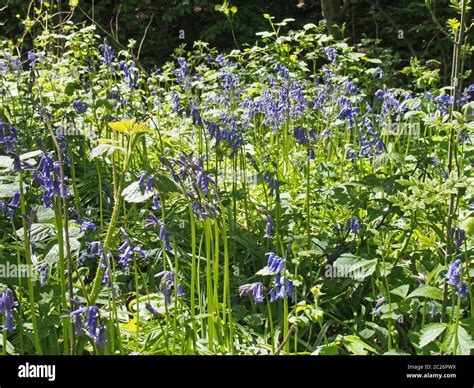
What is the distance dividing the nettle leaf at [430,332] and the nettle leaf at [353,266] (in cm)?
28

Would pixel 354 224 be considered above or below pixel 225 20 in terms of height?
below

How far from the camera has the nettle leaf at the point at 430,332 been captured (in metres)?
2.43

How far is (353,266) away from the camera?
9.12 feet

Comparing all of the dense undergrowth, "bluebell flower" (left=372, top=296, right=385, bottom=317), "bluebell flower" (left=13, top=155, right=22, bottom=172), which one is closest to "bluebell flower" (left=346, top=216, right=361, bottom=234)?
the dense undergrowth

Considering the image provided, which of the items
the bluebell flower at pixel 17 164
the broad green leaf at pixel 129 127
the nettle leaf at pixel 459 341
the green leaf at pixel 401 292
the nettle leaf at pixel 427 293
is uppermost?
the broad green leaf at pixel 129 127

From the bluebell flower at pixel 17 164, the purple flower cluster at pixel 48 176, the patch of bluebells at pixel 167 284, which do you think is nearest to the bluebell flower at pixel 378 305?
the patch of bluebells at pixel 167 284

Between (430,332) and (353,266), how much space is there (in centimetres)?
41

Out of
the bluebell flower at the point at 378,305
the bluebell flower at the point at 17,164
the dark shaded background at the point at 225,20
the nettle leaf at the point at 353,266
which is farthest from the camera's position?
the dark shaded background at the point at 225,20

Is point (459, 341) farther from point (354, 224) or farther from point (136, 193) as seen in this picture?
point (136, 193)

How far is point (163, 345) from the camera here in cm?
278

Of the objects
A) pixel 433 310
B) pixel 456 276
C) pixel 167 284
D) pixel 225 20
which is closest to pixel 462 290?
pixel 456 276

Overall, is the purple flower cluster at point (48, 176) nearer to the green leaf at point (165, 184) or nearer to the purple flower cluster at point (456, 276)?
the green leaf at point (165, 184)

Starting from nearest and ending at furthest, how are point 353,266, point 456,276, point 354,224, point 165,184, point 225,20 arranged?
1. point 165,184
2. point 456,276
3. point 353,266
4. point 354,224
5. point 225,20

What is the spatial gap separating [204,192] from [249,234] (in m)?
1.00
